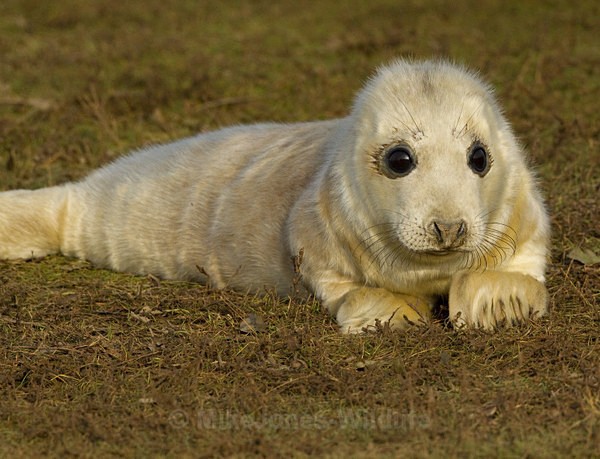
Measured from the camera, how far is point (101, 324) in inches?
227

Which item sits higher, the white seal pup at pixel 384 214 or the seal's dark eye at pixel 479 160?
the seal's dark eye at pixel 479 160

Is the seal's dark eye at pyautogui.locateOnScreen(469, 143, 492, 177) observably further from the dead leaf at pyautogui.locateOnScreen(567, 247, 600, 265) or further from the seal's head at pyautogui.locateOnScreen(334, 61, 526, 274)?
the dead leaf at pyautogui.locateOnScreen(567, 247, 600, 265)

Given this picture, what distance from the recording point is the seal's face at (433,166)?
509 cm

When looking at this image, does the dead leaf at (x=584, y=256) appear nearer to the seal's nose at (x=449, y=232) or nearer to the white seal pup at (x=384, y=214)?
Answer: the white seal pup at (x=384, y=214)

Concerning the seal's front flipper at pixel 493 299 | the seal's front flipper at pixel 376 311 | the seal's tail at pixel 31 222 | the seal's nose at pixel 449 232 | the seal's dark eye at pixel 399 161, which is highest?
the seal's dark eye at pixel 399 161

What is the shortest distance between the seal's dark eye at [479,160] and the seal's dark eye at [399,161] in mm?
259

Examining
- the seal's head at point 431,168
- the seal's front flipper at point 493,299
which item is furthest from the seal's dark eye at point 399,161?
the seal's front flipper at point 493,299

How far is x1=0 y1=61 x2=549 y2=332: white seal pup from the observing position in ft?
17.2

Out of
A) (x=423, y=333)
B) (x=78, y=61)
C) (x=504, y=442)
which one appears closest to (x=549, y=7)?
(x=78, y=61)

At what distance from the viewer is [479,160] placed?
17.5 feet

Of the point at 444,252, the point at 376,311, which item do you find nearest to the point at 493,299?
the point at 444,252

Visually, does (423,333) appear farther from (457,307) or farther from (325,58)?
(325,58)

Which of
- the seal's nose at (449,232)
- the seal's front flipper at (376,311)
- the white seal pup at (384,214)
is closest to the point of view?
the seal's nose at (449,232)

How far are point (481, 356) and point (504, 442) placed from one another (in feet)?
2.84
